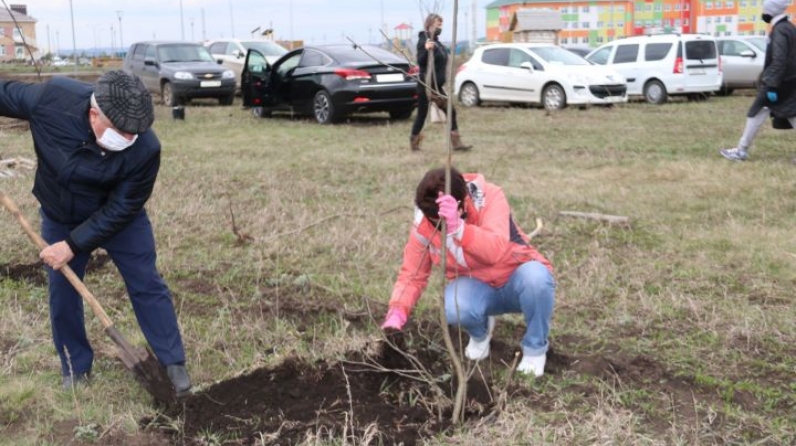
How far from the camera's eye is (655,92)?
18250mm

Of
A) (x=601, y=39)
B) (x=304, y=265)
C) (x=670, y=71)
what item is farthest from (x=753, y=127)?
(x=601, y=39)

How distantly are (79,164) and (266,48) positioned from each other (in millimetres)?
17803

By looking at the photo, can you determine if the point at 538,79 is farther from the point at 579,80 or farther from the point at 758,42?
the point at 758,42

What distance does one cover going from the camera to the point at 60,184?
11.7 ft

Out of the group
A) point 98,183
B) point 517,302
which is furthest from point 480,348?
point 98,183

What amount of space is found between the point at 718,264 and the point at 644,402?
7.43 ft

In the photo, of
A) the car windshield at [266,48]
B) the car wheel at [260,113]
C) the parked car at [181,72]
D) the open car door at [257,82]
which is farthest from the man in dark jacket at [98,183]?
the car windshield at [266,48]

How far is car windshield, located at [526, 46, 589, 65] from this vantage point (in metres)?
16.9

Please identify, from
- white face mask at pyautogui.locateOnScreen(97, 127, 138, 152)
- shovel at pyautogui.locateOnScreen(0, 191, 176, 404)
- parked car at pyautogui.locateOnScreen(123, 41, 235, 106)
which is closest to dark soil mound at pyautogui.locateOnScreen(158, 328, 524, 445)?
shovel at pyautogui.locateOnScreen(0, 191, 176, 404)

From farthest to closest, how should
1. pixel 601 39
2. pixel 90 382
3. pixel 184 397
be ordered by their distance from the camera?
1. pixel 601 39
2. pixel 90 382
3. pixel 184 397

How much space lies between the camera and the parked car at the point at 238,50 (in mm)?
20594

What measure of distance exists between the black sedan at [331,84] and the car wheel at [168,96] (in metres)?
3.04

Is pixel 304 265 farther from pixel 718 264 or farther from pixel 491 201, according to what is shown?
pixel 718 264

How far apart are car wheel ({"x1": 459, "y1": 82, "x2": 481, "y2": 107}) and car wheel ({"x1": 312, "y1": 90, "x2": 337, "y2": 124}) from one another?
452 cm
